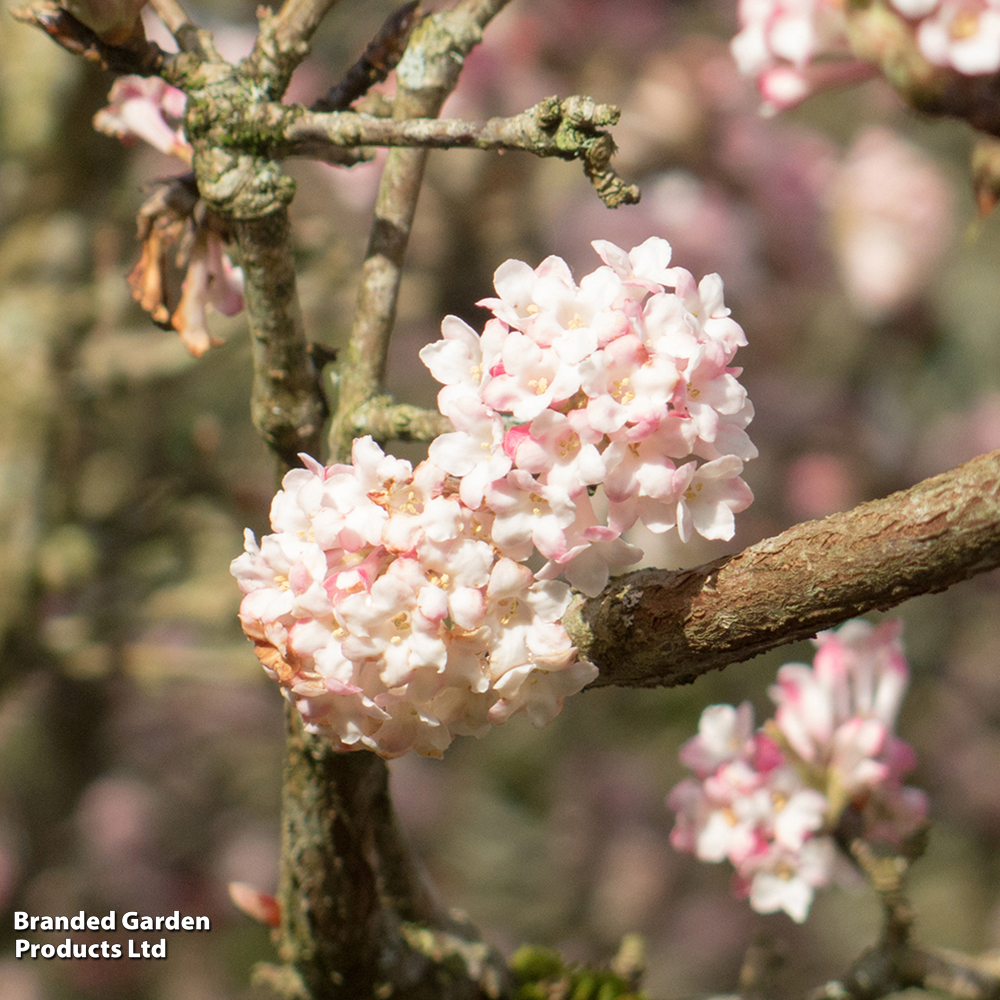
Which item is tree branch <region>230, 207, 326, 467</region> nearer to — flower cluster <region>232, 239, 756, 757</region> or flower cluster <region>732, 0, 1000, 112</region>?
flower cluster <region>232, 239, 756, 757</region>

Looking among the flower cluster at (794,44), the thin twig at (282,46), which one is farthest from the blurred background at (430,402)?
the thin twig at (282,46)

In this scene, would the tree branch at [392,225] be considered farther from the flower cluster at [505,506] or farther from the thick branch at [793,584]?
the thick branch at [793,584]

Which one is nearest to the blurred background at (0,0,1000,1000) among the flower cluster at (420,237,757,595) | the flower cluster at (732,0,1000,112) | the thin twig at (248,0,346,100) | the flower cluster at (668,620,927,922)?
the flower cluster at (732,0,1000,112)

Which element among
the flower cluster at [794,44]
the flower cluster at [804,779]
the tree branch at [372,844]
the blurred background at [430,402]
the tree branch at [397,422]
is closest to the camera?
the tree branch at [397,422]

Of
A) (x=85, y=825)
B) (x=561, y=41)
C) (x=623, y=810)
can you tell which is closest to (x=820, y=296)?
(x=561, y=41)

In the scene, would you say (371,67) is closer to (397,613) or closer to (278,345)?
(278,345)

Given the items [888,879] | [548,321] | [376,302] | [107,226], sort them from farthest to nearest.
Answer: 1. [107,226]
2. [888,879]
3. [376,302]
4. [548,321]

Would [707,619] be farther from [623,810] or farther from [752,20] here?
[623,810]

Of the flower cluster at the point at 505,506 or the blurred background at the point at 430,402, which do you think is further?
the blurred background at the point at 430,402
